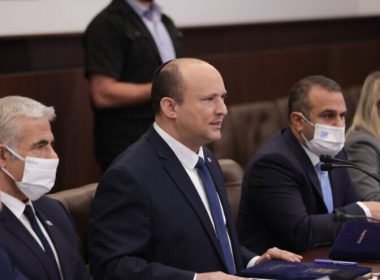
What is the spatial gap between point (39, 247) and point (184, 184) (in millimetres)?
535

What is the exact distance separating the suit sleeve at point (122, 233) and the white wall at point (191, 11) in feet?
8.40

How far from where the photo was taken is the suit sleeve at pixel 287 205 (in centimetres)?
380

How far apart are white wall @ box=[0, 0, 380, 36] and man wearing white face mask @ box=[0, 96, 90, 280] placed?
7.85 feet

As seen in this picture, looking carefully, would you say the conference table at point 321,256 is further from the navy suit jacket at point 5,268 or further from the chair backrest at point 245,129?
the chair backrest at point 245,129

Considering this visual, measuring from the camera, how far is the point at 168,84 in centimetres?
343

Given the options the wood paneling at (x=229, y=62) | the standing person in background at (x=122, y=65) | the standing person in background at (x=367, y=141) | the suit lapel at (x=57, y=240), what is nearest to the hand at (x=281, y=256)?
the suit lapel at (x=57, y=240)

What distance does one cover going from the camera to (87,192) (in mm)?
3607

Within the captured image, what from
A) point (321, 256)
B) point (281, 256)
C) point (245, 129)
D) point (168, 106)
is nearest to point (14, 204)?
point (168, 106)

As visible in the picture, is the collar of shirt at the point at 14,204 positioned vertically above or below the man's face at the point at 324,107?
below

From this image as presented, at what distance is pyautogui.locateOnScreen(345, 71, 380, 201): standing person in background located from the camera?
4445mm

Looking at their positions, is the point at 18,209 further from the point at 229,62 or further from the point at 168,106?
the point at 229,62

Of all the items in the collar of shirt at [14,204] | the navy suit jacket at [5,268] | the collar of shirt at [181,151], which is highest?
the collar of shirt at [181,151]

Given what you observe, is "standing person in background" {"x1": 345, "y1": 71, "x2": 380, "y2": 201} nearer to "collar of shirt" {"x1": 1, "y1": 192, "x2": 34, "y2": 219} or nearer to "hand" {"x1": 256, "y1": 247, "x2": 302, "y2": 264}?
"hand" {"x1": 256, "y1": 247, "x2": 302, "y2": 264}

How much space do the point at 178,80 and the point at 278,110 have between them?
3119 millimetres
